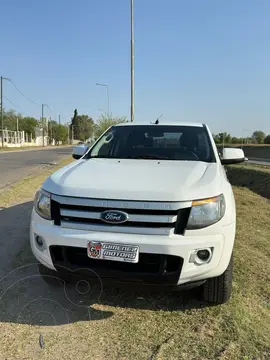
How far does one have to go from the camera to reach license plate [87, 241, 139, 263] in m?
2.60

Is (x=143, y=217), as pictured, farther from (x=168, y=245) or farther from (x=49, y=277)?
(x=49, y=277)

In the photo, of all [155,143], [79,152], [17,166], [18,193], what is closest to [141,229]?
[155,143]

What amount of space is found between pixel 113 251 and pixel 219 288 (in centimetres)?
102

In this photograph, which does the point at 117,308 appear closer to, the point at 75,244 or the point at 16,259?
the point at 75,244

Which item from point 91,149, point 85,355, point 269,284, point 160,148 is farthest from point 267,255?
point 85,355

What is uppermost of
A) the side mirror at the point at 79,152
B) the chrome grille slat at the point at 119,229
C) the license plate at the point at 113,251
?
the side mirror at the point at 79,152

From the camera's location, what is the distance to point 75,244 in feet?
8.83

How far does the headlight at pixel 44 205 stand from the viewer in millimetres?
2896

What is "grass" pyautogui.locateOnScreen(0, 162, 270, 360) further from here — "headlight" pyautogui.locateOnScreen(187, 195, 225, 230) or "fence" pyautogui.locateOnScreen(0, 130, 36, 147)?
"fence" pyautogui.locateOnScreen(0, 130, 36, 147)

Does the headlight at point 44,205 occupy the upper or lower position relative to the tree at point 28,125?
lower

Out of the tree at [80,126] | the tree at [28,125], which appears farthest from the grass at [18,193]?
the tree at [80,126]

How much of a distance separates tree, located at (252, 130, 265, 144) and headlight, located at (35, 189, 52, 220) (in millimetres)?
68814

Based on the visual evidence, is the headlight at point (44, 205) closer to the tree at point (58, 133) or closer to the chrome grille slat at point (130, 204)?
the chrome grille slat at point (130, 204)

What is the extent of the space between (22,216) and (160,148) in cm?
334
